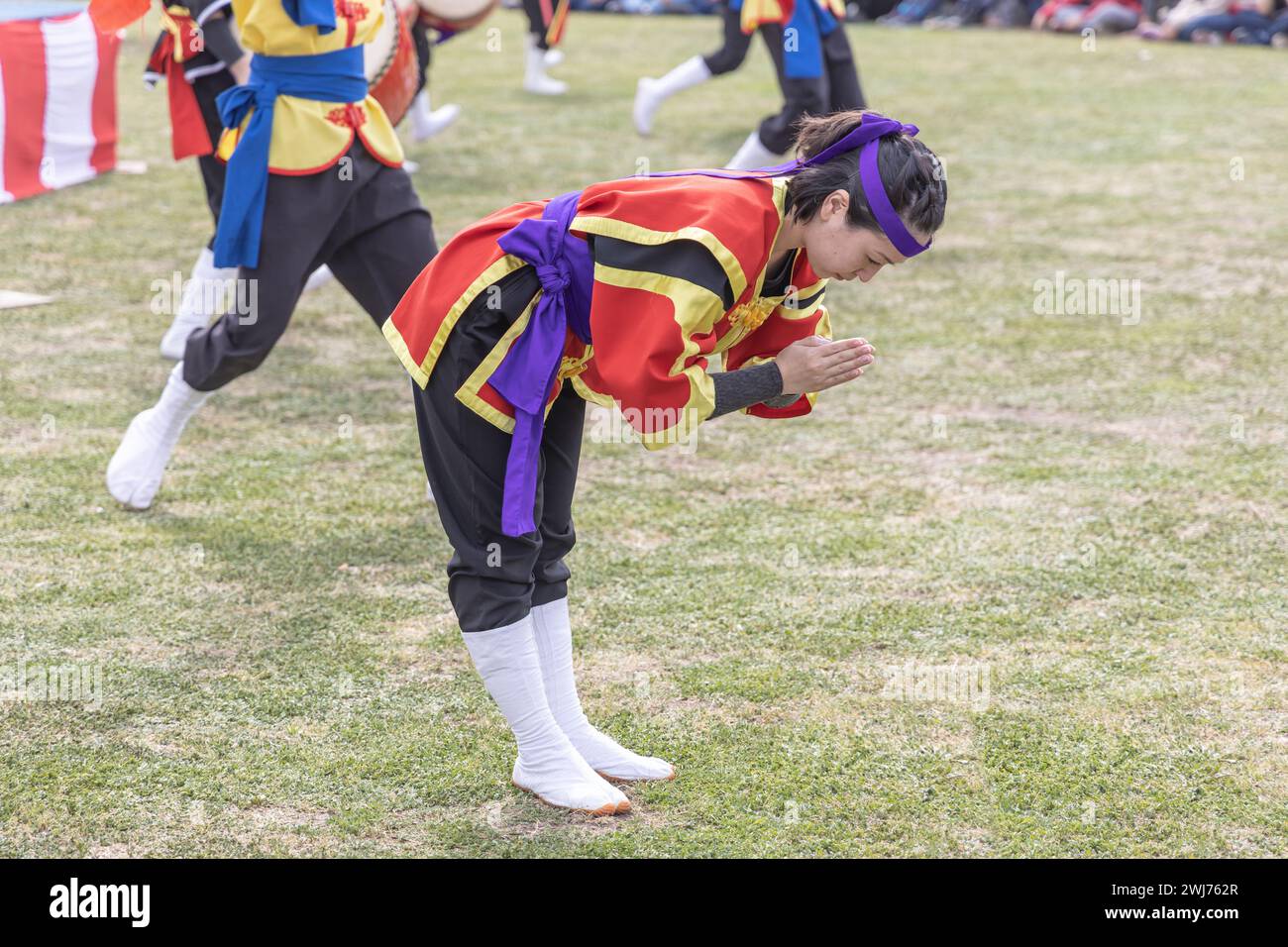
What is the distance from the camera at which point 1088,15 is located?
14.3m

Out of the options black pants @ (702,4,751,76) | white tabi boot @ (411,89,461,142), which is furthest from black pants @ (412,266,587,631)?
white tabi boot @ (411,89,461,142)

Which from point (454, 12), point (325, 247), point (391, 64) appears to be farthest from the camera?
point (454, 12)

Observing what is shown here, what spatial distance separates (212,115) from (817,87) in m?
2.97

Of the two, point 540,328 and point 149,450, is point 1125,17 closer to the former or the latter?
point 149,450

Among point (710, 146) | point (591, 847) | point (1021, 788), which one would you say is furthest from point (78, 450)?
point (710, 146)

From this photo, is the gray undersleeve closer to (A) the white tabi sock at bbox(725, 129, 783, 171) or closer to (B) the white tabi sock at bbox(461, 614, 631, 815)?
(B) the white tabi sock at bbox(461, 614, 631, 815)

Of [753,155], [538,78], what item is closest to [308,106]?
[753,155]

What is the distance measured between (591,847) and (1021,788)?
87 centimetres

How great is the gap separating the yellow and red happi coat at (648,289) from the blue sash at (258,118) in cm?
130

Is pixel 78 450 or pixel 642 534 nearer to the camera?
pixel 642 534

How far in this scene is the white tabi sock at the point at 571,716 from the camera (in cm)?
290

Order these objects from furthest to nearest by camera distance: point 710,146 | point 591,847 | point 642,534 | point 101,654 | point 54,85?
point 710,146 < point 54,85 < point 642,534 < point 101,654 < point 591,847
